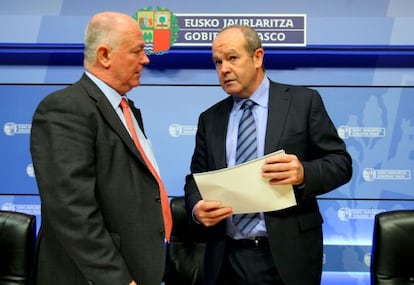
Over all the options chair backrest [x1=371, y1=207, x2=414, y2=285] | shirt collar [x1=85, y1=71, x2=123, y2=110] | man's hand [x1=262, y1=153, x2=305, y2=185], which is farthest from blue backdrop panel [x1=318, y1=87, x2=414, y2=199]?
shirt collar [x1=85, y1=71, x2=123, y2=110]

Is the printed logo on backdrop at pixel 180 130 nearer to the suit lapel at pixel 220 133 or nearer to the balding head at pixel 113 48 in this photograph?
the suit lapel at pixel 220 133

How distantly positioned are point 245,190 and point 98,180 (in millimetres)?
504

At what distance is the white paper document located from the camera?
1554mm

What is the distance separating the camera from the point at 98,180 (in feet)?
4.47

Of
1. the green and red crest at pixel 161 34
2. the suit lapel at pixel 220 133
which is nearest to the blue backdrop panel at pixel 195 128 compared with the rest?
the green and red crest at pixel 161 34

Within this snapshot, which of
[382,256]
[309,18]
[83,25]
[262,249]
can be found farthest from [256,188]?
[83,25]

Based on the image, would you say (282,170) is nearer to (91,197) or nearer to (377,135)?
(91,197)

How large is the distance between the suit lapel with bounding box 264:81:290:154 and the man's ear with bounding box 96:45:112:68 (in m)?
0.65

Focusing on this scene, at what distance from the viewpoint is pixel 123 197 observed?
4.54 feet

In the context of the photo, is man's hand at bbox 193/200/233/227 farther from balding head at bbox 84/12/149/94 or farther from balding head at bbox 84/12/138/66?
balding head at bbox 84/12/138/66

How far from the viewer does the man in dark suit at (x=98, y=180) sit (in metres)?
1.28

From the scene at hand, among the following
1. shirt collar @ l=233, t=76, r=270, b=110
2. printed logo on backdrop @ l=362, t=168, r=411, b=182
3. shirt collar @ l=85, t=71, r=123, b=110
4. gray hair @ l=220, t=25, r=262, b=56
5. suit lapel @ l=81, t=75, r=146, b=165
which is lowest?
printed logo on backdrop @ l=362, t=168, r=411, b=182

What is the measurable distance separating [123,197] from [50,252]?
0.91ft

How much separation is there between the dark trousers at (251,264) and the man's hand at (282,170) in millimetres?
279
